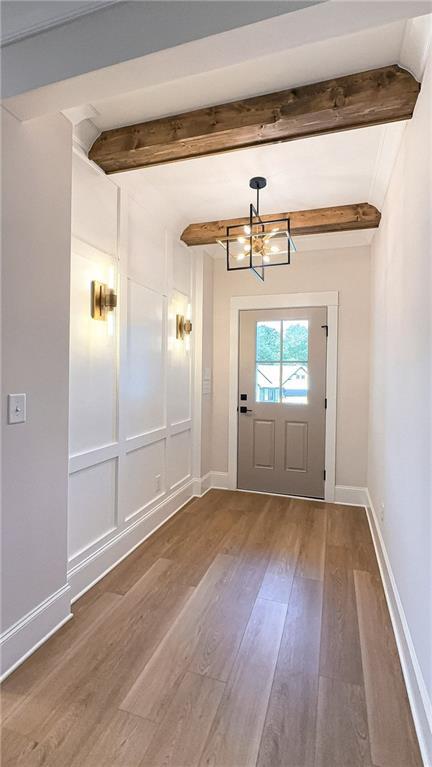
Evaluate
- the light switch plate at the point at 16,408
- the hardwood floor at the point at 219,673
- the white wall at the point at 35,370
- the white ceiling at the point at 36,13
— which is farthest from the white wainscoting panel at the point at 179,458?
the white ceiling at the point at 36,13

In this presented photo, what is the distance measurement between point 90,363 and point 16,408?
0.72m

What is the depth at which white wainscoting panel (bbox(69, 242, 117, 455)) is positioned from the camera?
216 cm

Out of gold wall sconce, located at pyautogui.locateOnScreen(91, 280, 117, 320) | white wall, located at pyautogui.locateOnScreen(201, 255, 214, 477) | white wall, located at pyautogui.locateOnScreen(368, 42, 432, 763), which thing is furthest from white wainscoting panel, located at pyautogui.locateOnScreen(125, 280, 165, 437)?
white wall, located at pyautogui.locateOnScreen(368, 42, 432, 763)

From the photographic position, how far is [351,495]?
3.78 metres

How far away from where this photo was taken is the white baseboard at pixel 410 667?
1284 mm

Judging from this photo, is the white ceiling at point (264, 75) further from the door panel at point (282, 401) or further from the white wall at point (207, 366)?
the door panel at point (282, 401)

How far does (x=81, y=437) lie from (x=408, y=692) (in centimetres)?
201

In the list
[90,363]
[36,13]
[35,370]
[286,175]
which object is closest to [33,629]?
[35,370]

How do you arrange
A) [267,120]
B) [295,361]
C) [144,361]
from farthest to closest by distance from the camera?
[295,361], [144,361], [267,120]

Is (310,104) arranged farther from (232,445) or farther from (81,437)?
(232,445)

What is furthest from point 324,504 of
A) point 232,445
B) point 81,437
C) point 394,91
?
point 394,91

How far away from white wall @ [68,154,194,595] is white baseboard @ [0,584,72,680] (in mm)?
202

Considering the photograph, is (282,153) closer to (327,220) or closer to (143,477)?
(327,220)

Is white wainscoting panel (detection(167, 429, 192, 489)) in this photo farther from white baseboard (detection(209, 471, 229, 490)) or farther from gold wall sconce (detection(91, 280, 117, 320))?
gold wall sconce (detection(91, 280, 117, 320))
